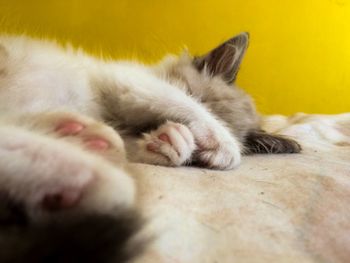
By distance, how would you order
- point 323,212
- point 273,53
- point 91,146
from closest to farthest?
point 91,146, point 323,212, point 273,53

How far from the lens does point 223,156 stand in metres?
1.09

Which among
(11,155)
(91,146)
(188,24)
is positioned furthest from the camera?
(188,24)

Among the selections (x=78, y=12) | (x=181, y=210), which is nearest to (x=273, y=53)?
(x=78, y=12)

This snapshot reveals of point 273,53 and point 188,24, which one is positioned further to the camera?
point 273,53

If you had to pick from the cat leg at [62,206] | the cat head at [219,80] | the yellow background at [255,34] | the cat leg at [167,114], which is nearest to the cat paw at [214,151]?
the cat leg at [167,114]

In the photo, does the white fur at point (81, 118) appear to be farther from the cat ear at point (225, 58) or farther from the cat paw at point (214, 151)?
the cat ear at point (225, 58)

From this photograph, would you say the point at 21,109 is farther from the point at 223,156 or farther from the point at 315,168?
the point at 315,168

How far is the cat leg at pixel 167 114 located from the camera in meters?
1.08

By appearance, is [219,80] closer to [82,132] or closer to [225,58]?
[225,58]

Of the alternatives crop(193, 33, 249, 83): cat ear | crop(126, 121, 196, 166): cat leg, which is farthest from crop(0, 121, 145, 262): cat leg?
crop(193, 33, 249, 83): cat ear

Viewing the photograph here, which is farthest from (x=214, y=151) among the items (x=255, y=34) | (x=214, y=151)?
(x=255, y=34)

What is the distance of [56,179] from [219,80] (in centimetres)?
109

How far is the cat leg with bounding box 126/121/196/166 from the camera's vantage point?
0.97 m

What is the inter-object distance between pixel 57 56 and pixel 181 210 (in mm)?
629
